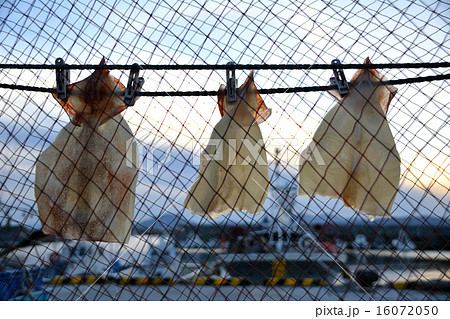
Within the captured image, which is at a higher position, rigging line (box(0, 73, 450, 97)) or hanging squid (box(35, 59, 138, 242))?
rigging line (box(0, 73, 450, 97))

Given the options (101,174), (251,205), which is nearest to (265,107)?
(251,205)

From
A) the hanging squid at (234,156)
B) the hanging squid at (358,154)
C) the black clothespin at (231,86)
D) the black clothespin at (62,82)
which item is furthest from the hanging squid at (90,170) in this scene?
the hanging squid at (358,154)

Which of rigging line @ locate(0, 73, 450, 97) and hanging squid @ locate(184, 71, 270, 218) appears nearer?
rigging line @ locate(0, 73, 450, 97)

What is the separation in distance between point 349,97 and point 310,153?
228 millimetres

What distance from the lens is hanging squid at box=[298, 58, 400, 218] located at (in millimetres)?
1252

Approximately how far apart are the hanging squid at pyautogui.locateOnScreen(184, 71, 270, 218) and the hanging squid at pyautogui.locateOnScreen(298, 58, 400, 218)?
0.52 ft

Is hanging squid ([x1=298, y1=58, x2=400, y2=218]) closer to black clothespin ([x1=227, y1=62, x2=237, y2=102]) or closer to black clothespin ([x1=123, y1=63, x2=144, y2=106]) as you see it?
black clothespin ([x1=227, y1=62, x2=237, y2=102])

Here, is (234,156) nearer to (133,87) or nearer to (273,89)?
(273,89)

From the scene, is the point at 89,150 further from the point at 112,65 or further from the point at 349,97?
the point at 349,97

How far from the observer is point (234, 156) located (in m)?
1.31

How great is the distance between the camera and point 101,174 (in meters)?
1.32

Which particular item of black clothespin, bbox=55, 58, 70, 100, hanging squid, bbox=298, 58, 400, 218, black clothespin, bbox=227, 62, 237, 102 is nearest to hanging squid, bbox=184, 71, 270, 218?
black clothespin, bbox=227, 62, 237, 102

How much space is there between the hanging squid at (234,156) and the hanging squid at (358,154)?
0.16 meters

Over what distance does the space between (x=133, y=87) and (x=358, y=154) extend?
784 millimetres
